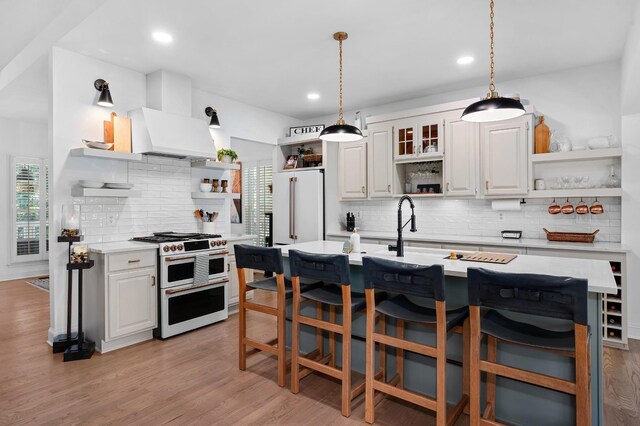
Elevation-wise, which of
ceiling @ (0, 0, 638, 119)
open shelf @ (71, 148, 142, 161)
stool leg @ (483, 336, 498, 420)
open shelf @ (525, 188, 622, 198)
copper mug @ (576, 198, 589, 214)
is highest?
ceiling @ (0, 0, 638, 119)

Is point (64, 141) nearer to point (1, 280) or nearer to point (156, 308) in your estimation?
point (156, 308)

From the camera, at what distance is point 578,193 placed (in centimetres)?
389

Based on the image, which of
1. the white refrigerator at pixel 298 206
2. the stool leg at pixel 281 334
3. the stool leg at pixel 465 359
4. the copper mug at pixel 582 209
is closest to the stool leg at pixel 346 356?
the stool leg at pixel 281 334

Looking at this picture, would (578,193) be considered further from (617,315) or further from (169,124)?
(169,124)

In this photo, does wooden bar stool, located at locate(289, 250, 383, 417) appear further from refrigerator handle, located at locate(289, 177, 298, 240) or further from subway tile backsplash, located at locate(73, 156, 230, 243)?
refrigerator handle, located at locate(289, 177, 298, 240)

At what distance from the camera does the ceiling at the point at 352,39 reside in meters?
2.91

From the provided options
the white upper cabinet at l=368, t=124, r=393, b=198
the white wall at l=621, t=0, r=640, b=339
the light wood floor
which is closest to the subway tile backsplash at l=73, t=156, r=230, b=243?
the light wood floor

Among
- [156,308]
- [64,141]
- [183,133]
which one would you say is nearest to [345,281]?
[156,308]

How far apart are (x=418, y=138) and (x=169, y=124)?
10.1 feet

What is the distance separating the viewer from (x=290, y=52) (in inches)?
147

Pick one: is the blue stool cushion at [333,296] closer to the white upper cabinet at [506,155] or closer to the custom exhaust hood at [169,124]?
the custom exhaust hood at [169,124]

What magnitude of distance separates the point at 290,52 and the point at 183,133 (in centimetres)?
151

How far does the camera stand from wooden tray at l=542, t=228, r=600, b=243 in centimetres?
391

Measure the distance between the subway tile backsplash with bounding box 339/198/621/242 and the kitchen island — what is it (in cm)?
202
